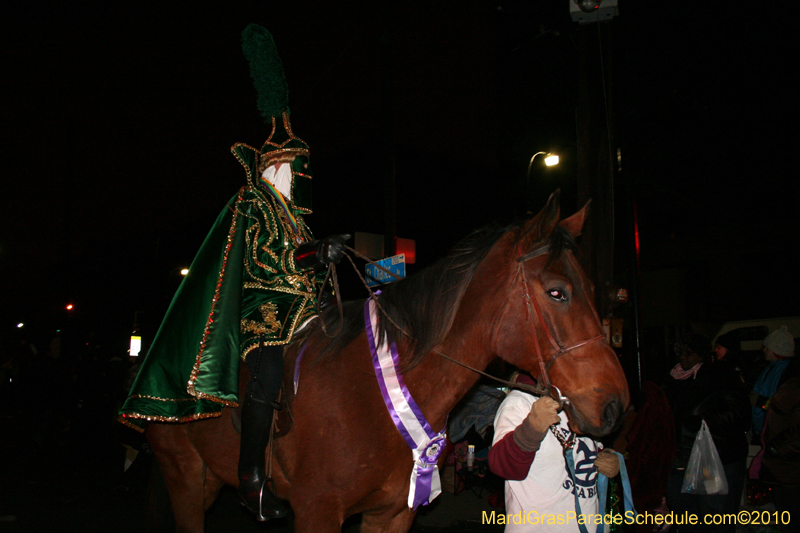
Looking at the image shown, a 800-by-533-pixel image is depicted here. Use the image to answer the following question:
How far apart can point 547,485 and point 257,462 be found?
66.6 inches

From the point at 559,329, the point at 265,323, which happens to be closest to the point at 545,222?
the point at 559,329

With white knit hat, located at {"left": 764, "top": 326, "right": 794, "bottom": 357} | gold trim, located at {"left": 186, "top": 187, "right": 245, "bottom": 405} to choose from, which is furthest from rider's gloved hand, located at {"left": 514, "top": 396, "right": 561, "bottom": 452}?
white knit hat, located at {"left": 764, "top": 326, "right": 794, "bottom": 357}

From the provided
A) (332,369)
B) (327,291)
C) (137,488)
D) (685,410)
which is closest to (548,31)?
(685,410)

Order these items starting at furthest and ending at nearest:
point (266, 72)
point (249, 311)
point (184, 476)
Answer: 1. point (266, 72)
2. point (184, 476)
3. point (249, 311)

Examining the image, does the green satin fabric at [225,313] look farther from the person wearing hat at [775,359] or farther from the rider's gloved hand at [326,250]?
the person wearing hat at [775,359]

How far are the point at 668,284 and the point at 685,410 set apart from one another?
18664 millimetres

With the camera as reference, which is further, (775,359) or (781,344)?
(775,359)

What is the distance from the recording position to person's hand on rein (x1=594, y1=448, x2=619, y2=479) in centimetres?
291

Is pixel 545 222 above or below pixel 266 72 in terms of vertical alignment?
below

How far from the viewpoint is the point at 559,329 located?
236 centimetres

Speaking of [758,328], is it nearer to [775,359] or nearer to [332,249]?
[775,359]

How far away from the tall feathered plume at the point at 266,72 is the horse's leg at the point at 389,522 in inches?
115

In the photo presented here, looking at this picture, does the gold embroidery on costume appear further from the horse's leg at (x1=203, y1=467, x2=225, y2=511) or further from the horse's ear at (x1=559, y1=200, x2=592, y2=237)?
the horse's ear at (x1=559, y1=200, x2=592, y2=237)

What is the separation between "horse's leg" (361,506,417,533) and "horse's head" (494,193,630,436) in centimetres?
117
